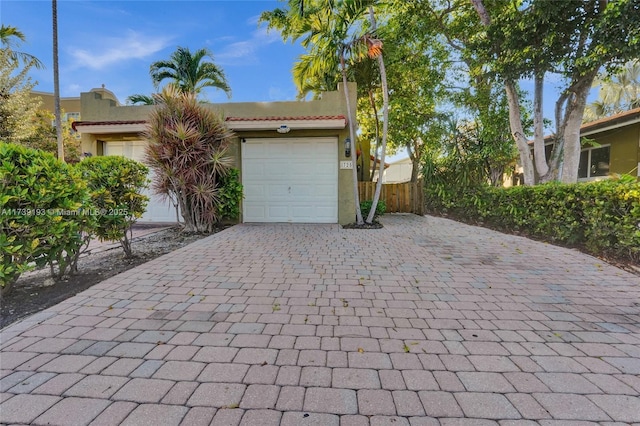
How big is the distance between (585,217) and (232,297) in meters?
6.26

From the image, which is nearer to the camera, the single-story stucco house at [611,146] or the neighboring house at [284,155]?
the neighboring house at [284,155]

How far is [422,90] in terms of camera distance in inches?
512

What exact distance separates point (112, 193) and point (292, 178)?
509cm

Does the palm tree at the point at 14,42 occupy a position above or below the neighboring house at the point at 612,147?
above

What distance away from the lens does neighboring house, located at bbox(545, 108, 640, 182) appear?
404 inches

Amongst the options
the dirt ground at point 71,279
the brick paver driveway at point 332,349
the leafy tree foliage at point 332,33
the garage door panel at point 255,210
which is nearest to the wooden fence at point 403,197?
the leafy tree foliage at point 332,33

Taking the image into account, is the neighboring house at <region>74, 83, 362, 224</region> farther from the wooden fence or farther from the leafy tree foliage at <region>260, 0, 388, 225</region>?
the wooden fence

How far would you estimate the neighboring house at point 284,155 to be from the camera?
354 inches

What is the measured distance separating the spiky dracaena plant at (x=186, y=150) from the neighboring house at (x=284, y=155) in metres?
1.68

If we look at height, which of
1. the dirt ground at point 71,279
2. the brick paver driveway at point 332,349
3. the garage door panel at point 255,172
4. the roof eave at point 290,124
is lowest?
the brick paver driveway at point 332,349

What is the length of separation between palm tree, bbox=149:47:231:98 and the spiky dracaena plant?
744 cm

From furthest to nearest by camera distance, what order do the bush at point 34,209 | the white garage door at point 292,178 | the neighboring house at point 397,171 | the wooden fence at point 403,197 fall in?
1. the neighboring house at point 397,171
2. the wooden fence at point 403,197
3. the white garage door at point 292,178
4. the bush at point 34,209

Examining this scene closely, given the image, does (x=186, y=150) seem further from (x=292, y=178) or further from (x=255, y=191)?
(x=292, y=178)

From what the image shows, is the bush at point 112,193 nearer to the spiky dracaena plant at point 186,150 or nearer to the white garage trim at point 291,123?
the spiky dracaena plant at point 186,150
